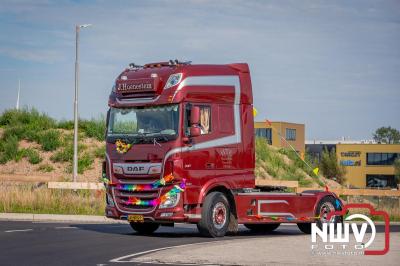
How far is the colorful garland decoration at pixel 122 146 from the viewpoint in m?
19.5

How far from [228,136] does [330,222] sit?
4.19 metres

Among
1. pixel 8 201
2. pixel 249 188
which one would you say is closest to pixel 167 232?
pixel 249 188

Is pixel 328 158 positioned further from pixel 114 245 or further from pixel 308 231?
pixel 114 245

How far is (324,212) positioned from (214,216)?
13.1 ft

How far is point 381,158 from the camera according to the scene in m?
106

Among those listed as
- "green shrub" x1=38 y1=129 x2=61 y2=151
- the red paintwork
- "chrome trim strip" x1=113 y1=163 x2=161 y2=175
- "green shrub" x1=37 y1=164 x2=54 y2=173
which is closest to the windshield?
the red paintwork

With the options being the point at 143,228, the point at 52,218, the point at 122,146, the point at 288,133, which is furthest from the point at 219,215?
the point at 288,133

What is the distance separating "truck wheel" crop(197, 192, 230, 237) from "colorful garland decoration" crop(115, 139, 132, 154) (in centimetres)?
223

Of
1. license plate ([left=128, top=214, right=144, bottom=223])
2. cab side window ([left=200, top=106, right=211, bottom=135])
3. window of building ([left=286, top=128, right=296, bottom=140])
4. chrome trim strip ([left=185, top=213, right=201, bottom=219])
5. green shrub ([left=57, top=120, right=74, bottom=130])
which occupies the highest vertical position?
window of building ([left=286, top=128, right=296, bottom=140])

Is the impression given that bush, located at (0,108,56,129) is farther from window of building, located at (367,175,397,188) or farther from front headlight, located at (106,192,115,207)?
window of building, located at (367,175,397,188)

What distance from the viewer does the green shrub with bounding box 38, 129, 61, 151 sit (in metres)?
45.9

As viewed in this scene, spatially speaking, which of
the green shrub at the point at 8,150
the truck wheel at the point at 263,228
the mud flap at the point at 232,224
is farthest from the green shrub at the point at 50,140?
the mud flap at the point at 232,224

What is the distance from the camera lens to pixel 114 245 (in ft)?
56.4

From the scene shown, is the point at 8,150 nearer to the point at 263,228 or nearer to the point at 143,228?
the point at 263,228
